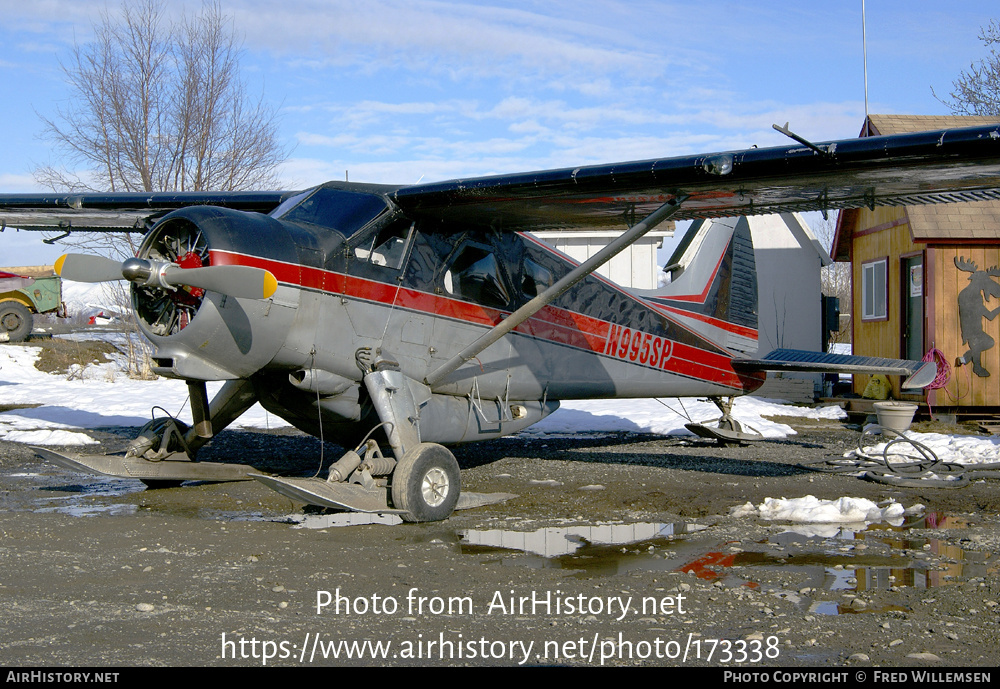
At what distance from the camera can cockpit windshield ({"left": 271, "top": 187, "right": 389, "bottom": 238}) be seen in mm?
7543

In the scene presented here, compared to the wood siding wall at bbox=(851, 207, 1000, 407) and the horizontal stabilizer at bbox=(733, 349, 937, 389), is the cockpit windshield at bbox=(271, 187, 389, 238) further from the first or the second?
the wood siding wall at bbox=(851, 207, 1000, 407)

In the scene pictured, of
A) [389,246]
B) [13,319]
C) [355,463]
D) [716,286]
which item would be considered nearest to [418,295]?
[389,246]

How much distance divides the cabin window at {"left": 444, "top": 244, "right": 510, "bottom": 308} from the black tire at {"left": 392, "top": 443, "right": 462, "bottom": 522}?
6.49ft

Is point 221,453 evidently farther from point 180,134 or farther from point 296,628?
point 180,134

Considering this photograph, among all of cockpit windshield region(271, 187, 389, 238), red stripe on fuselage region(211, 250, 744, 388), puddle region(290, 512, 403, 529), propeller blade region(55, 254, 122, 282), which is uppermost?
cockpit windshield region(271, 187, 389, 238)

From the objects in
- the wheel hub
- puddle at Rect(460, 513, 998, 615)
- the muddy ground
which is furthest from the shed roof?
the wheel hub

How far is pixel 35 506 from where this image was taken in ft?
25.1

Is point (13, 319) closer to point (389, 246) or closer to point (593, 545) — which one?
point (389, 246)

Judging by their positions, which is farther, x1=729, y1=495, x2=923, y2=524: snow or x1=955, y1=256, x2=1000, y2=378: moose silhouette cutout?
x1=955, y1=256, x2=1000, y2=378: moose silhouette cutout

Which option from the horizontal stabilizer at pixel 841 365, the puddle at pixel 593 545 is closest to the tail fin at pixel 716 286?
the horizontal stabilizer at pixel 841 365

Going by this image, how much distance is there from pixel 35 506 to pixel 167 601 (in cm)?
402

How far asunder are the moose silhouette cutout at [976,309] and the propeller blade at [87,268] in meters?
14.6

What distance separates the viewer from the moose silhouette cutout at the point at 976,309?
15219 mm

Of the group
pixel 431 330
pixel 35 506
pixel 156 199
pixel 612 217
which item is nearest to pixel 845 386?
pixel 612 217
